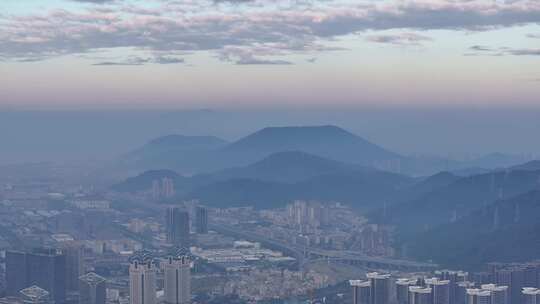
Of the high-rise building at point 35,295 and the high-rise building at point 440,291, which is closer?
the high-rise building at point 440,291

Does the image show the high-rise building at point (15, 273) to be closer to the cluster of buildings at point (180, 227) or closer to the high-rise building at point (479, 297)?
the cluster of buildings at point (180, 227)

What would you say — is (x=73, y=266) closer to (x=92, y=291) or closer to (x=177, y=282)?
(x=92, y=291)

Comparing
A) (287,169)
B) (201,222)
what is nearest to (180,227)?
(201,222)

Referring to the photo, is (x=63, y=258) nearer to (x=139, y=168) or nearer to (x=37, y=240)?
(x=37, y=240)

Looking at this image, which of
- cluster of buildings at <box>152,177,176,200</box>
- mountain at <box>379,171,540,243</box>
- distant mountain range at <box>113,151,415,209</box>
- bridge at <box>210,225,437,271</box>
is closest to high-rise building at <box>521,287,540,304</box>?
bridge at <box>210,225,437,271</box>

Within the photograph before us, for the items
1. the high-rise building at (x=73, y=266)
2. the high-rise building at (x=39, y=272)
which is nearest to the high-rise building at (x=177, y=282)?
the high-rise building at (x=73, y=266)
